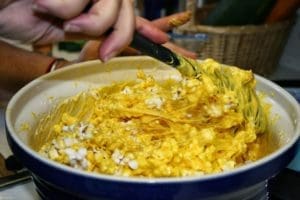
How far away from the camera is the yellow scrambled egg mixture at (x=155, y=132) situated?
0.53m

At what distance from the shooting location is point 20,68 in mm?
1002

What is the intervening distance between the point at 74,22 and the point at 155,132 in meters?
0.17

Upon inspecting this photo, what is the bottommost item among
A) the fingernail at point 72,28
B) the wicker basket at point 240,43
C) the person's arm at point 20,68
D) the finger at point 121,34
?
the wicker basket at point 240,43

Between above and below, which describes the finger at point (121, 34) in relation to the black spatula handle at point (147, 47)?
above

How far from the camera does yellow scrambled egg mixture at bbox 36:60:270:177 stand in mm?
530

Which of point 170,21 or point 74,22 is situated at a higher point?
point 74,22

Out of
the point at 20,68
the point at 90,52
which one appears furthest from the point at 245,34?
the point at 20,68

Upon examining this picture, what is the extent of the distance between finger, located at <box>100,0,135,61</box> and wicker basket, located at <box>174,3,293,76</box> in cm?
69

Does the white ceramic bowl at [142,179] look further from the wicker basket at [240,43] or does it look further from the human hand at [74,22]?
the wicker basket at [240,43]

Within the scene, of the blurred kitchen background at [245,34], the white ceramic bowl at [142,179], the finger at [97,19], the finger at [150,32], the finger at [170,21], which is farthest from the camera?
the blurred kitchen background at [245,34]

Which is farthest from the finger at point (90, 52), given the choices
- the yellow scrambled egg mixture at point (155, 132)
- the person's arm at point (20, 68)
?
the yellow scrambled egg mixture at point (155, 132)

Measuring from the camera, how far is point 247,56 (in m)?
1.29

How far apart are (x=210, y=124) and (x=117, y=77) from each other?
0.65ft

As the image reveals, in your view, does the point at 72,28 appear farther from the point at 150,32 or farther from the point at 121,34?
the point at 150,32
